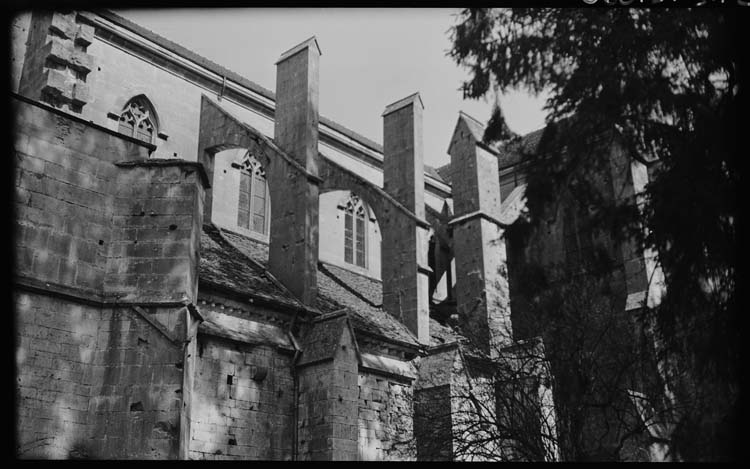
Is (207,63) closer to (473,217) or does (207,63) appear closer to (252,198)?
(252,198)

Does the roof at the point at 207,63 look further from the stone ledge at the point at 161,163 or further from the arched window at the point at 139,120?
the stone ledge at the point at 161,163

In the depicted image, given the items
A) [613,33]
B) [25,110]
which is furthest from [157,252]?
[613,33]

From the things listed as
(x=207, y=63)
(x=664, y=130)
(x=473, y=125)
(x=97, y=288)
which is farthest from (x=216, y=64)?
(x=664, y=130)

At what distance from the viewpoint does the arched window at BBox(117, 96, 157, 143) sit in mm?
17156

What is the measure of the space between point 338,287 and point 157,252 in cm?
789

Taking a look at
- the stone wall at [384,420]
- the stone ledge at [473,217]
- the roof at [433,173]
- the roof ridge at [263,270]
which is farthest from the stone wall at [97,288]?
the roof at [433,173]

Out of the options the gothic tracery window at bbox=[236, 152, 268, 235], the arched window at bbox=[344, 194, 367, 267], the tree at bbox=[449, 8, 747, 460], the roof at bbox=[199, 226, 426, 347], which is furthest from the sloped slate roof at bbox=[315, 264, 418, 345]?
the tree at bbox=[449, 8, 747, 460]

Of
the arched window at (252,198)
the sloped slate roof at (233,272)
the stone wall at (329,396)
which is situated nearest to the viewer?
the stone wall at (329,396)

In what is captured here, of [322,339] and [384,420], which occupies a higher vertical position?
[322,339]

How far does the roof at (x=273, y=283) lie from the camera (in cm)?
1424

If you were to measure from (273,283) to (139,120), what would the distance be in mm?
5086

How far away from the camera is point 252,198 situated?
19.1m

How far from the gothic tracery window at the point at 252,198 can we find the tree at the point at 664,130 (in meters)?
10.6

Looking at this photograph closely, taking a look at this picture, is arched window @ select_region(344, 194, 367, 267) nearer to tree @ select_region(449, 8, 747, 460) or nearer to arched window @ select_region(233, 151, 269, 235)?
arched window @ select_region(233, 151, 269, 235)
